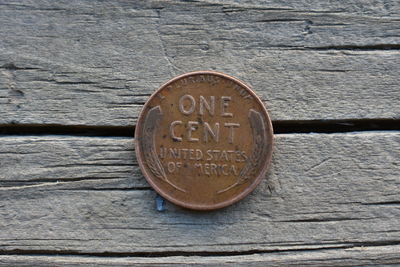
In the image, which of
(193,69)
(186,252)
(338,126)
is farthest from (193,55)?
(186,252)

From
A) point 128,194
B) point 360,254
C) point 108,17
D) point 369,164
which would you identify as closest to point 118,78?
point 108,17

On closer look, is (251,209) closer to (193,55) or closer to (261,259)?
(261,259)

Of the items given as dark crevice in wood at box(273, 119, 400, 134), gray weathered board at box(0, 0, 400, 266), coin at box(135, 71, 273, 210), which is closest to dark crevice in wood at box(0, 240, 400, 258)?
gray weathered board at box(0, 0, 400, 266)

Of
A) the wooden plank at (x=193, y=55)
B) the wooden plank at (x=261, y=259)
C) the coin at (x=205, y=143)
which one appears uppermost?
the wooden plank at (x=193, y=55)

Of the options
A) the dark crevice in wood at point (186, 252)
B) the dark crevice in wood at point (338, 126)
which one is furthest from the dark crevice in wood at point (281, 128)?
the dark crevice in wood at point (186, 252)

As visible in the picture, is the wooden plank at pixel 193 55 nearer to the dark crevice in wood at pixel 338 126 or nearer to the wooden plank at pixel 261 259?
the dark crevice in wood at pixel 338 126
